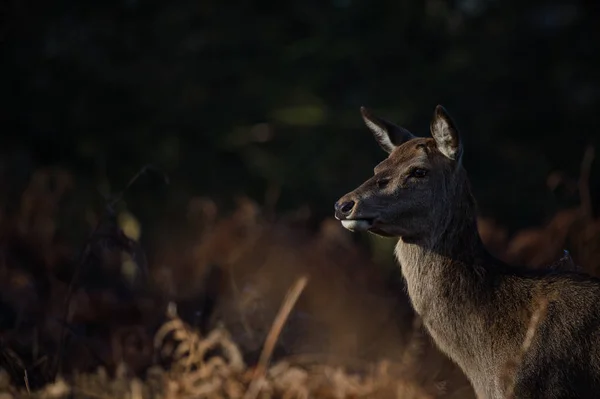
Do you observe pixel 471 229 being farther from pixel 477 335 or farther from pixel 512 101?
pixel 512 101

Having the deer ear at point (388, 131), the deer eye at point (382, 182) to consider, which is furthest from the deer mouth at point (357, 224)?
the deer ear at point (388, 131)

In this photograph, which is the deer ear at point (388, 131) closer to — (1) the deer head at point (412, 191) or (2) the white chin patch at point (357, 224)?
(1) the deer head at point (412, 191)

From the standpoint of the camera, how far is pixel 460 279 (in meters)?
→ 5.70

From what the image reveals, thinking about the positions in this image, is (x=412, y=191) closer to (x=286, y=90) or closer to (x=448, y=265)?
(x=448, y=265)

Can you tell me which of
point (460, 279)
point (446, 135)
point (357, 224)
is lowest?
point (460, 279)

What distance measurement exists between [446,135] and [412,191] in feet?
1.03

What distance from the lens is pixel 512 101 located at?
20.4 meters

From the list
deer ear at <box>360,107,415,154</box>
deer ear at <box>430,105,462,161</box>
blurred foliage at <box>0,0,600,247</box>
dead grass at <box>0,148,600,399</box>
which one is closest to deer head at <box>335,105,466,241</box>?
deer ear at <box>430,105,462,161</box>

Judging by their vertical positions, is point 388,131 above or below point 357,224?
above

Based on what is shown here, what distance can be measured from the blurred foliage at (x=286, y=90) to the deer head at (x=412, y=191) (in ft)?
38.8

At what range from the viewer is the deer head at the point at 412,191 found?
18.2 ft

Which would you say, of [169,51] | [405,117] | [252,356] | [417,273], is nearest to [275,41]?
[169,51]

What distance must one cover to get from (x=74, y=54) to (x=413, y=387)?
14.7m

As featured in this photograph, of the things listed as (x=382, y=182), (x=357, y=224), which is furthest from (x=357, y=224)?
(x=382, y=182)
